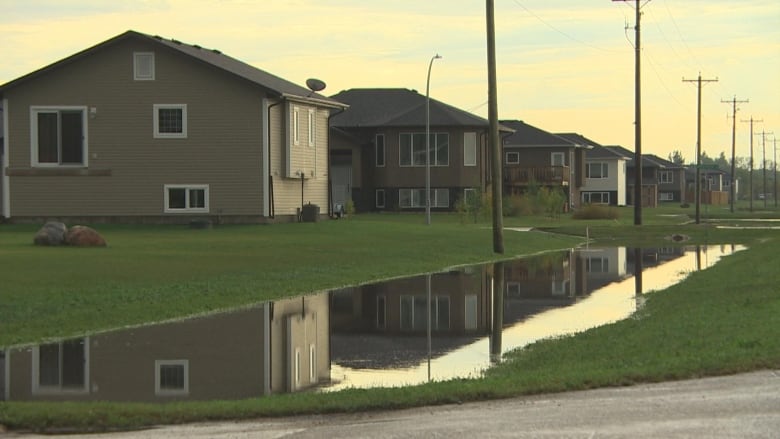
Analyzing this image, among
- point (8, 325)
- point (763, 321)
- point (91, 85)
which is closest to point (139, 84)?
point (91, 85)

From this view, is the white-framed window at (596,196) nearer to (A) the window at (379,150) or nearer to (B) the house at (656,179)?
(B) the house at (656,179)

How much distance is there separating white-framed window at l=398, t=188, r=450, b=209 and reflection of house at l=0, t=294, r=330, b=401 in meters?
59.6

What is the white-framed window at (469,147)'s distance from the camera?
8138 centimetres

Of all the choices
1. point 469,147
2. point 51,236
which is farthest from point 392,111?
point 51,236

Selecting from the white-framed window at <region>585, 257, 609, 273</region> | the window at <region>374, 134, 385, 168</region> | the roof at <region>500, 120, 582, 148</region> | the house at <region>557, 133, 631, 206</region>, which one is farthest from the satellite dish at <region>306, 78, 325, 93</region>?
the house at <region>557, 133, 631, 206</region>

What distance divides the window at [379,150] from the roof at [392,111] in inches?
40.0

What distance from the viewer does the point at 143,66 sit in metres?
51.5

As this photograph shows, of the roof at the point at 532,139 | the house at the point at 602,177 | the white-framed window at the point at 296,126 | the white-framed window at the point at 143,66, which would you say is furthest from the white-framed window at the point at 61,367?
the house at the point at 602,177

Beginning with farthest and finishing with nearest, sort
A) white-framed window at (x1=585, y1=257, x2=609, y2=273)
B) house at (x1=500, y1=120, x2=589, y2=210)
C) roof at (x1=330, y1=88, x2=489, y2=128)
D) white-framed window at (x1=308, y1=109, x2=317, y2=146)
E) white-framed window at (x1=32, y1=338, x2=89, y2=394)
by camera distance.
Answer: house at (x1=500, y1=120, x2=589, y2=210) → roof at (x1=330, y1=88, x2=489, y2=128) → white-framed window at (x1=308, y1=109, x2=317, y2=146) → white-framed window at (x1=585, y1=257, x2=609, y2=273) → white-framed window at (x1=32, y1=338, x2=89, y2=394)

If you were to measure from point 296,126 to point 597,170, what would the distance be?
2897 inches

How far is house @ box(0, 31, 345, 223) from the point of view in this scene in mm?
51344

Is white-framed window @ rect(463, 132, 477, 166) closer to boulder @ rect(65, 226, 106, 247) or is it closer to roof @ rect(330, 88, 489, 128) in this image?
roof @ rect(330, 88, 489, 128)

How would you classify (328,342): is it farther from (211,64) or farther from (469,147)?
(469,147)

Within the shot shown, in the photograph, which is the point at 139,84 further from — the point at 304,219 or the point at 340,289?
the point at 340,289
